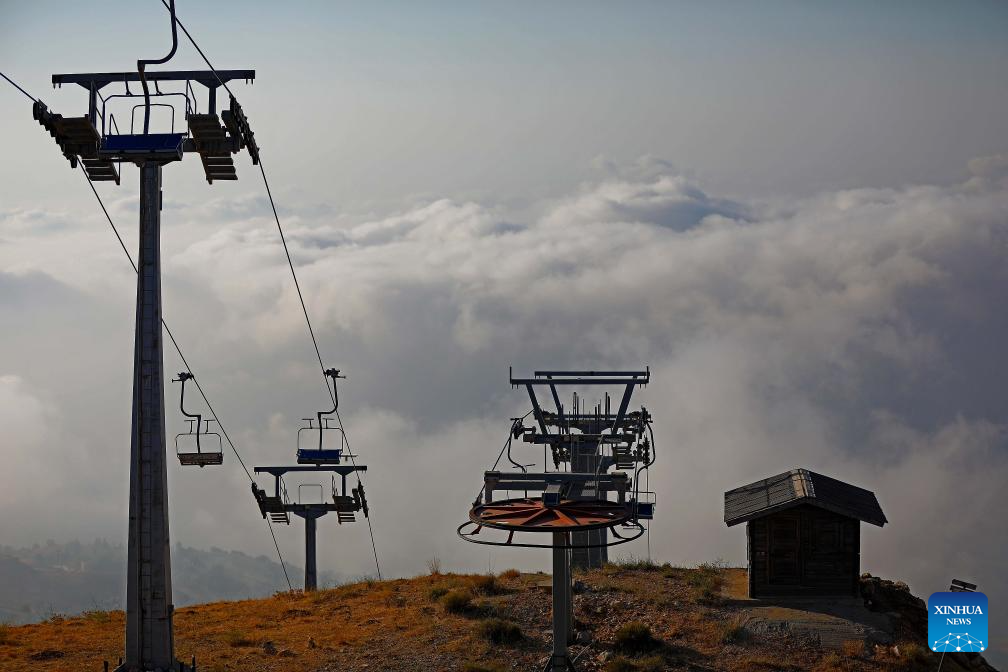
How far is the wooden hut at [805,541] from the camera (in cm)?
2434

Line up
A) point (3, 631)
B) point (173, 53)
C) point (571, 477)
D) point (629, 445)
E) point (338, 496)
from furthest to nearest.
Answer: point (338, 496) → point (629, 445) → point (3, 631) → point (571, 477) → point (173, 53)

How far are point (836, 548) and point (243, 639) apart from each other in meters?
14.6

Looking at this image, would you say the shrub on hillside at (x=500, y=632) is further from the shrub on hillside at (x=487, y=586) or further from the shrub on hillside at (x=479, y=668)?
the shrub on hillside at (x=487, y=586)

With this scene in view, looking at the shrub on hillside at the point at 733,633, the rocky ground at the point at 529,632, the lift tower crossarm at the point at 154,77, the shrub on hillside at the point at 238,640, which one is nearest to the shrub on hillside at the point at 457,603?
the rocky ground at the point at 529,632

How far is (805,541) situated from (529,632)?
7.11 meters

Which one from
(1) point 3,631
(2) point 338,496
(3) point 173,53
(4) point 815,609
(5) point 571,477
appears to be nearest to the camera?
(3) point 173,53

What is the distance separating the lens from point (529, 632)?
23.4m

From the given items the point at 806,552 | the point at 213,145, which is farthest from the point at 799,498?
the point at 213,145

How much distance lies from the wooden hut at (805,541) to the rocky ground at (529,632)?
22.7 inches

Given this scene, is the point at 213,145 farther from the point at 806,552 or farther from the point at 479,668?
the point at 806,552

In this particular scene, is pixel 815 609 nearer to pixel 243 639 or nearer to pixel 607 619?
pixel 607 619

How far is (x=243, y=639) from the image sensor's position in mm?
24562

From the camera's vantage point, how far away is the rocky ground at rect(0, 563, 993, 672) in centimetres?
2147

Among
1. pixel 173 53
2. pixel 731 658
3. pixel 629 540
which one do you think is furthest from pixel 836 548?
pixel 173 53
